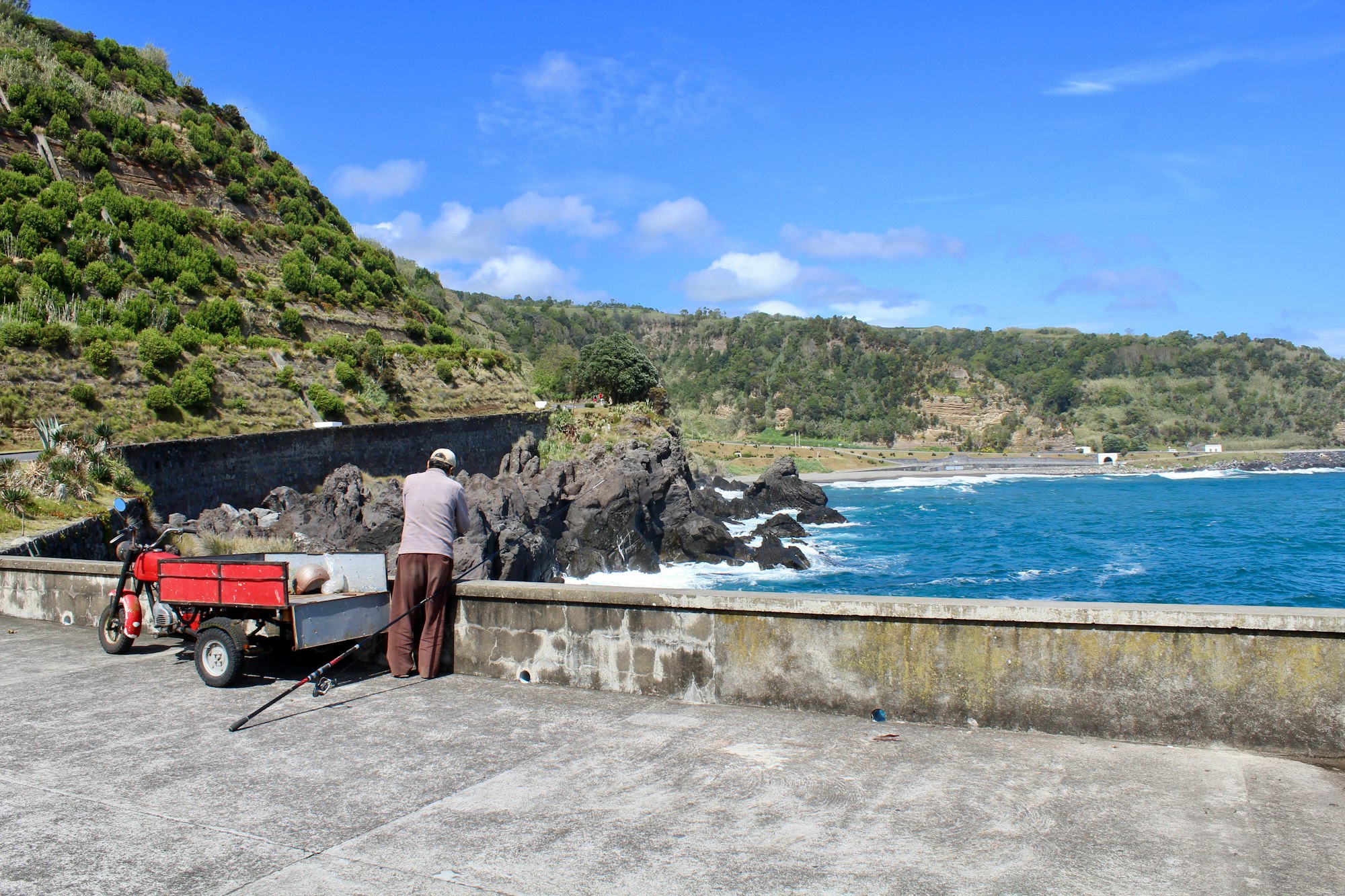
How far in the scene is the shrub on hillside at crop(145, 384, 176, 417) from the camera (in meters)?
29.6

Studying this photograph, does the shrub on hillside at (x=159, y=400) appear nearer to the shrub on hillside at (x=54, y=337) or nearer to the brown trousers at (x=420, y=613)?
the shrub on hillside at (x=54, y=337)

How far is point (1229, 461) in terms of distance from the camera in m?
123

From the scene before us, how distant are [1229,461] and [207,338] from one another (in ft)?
414

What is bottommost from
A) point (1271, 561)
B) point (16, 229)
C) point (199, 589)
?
point (1271, 561)

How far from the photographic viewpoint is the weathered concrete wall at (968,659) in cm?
499

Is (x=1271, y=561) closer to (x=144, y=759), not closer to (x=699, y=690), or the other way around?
(x=699, y=690)

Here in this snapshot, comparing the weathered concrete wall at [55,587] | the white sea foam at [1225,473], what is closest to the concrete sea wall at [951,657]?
the weathered concrete wall at [55,587]

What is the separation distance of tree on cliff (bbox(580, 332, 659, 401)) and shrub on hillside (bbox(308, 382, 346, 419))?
27641mm

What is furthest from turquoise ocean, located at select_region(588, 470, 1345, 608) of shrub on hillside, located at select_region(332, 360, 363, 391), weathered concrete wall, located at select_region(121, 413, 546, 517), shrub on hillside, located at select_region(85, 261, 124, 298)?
shrub on hillside, located at select_region(85, 261, 124, 298)

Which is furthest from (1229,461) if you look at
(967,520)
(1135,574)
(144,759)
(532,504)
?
(144,759)

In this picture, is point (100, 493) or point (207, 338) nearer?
point (100, 493)

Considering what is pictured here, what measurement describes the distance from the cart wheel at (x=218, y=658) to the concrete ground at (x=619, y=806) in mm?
396

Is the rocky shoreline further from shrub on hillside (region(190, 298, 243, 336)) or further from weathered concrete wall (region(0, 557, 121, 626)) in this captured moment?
shrub on hillside (region(190, 298, 243, 336))

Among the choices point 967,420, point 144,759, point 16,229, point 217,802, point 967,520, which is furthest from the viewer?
point 967,420
